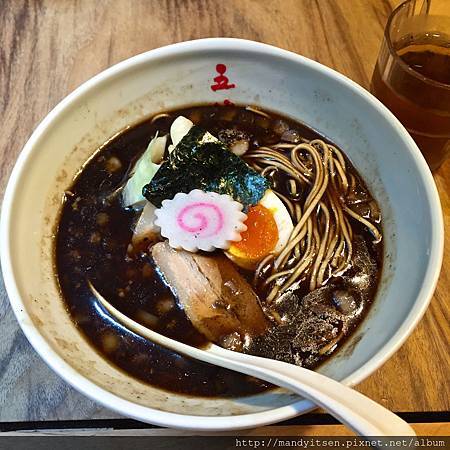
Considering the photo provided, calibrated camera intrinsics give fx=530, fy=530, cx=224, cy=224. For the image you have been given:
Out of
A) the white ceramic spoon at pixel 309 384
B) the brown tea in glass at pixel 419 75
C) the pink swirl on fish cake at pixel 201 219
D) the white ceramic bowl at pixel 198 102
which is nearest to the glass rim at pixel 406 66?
the brown tea in glass at pixel 419 75

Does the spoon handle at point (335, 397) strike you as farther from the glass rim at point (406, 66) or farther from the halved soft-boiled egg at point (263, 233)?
the glass rim at point (406, 66)

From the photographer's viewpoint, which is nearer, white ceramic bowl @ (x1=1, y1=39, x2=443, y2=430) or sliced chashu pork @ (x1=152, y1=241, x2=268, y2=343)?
white ceramic bowl @ (x1=1, y1=39, x2=443, y2=430)

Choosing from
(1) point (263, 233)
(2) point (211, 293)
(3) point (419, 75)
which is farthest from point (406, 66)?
(2) point (211, 293)

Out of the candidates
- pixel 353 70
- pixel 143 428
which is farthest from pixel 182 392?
pixel 353 70

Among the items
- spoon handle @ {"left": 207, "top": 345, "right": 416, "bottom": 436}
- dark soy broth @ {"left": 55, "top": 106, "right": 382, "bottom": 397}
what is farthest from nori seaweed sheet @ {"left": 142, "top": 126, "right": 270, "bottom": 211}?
spoon handle @ {"left": 207, "top": 345, "right": 416, "bottom": 436}

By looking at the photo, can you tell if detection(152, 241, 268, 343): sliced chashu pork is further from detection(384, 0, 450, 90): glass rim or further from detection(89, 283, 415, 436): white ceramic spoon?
detection(384, 0, 450, 90): glass rim

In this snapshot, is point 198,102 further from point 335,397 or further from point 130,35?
point 335,397
